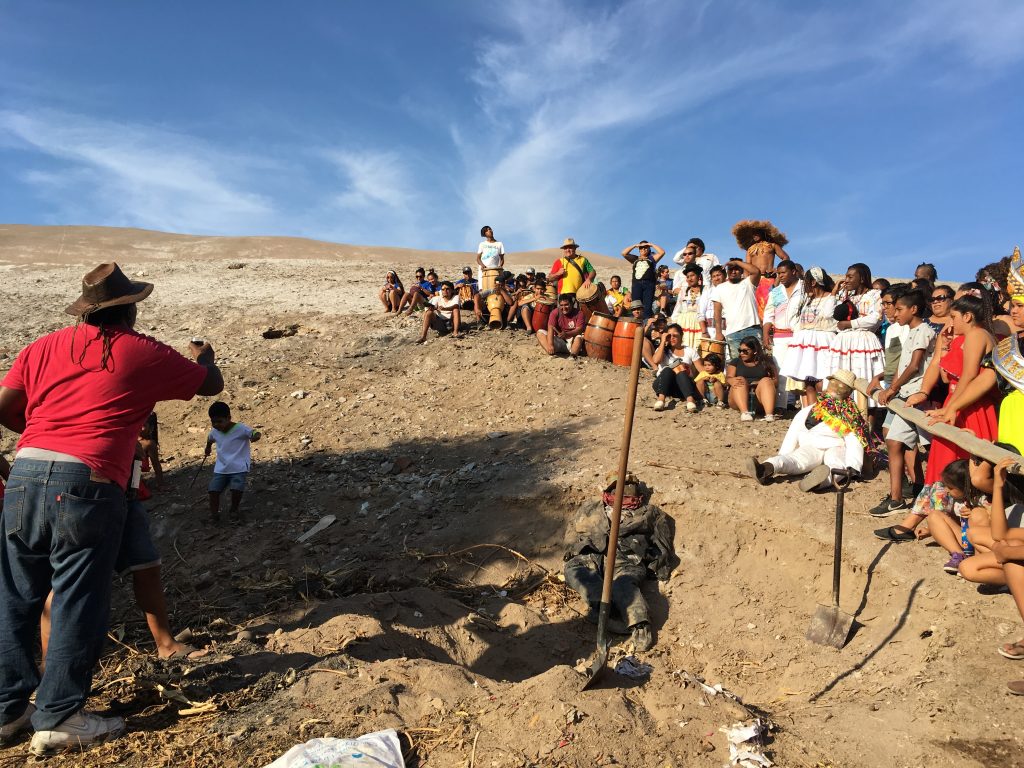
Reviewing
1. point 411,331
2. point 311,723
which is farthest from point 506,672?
point 411,331

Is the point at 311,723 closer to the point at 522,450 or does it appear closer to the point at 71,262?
the point at 522,450

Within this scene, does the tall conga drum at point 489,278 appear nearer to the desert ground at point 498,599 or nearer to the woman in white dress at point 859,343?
the desert ground at point 498,599

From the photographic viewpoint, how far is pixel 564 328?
1145 centimetres

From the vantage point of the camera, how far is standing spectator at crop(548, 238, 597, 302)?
12.1 meters

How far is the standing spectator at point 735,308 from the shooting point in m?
9.05

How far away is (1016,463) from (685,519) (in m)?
2.91

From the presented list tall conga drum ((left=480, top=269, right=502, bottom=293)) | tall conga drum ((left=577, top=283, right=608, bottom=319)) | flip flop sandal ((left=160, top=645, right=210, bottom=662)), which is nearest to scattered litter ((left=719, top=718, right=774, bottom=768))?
flip flop sandal ((left=160, top=645, right=210, bottom=662))

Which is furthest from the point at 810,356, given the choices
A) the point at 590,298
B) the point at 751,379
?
the point at 590,298

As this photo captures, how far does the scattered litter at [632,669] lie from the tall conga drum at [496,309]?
8.54 metres

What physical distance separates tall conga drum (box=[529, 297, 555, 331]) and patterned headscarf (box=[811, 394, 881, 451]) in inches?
233

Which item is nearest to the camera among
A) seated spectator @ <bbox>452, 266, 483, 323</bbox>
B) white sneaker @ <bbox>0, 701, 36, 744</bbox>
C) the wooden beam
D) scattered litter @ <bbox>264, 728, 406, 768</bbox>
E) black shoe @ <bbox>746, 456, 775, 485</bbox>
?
scattered litter @ <bbox>264, 728, 406, 768</bbox>

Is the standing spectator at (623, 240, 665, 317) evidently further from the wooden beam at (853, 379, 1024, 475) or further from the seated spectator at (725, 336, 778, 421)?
the wooden beam at (853, 379, 1024, 475)

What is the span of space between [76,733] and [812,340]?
24.7 ft

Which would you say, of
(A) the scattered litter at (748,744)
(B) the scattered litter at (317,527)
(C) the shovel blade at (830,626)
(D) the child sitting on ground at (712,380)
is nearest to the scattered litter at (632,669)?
(A) the scattered litter at (748,744)
